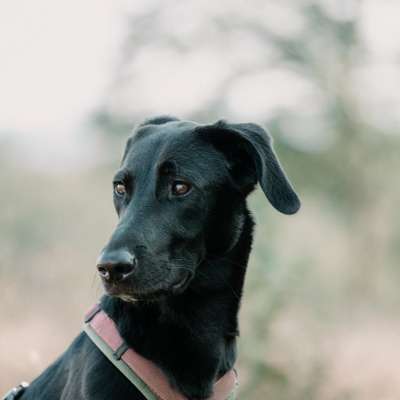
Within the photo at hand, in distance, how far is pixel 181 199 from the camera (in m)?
3.55

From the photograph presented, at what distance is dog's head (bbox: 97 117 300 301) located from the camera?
10.9ft

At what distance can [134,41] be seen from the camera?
12211 millimetres

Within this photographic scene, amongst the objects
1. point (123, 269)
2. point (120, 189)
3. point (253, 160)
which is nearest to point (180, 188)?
point (120, 189)

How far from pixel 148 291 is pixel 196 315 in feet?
1.29

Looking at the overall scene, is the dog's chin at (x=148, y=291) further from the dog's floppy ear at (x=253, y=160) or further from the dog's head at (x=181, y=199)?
the dog's floppy ear at (x=253, y=160)

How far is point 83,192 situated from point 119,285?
8.05 meters

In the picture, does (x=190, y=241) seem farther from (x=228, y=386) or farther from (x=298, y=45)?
(x=298, y=45)

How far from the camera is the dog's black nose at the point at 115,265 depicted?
319 centimetres

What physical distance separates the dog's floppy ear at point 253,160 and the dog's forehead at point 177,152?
0.06 metres

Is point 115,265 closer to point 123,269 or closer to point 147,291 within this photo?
point 123,269

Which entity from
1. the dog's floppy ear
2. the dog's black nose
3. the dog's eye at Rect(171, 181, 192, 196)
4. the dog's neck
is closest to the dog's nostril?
the dog's black nose

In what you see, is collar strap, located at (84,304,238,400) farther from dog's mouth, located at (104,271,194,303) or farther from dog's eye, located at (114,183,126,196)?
dog's eye, located at (114,183,126,196)

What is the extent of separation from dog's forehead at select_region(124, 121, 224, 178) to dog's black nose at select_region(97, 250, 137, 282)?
520 millimetres

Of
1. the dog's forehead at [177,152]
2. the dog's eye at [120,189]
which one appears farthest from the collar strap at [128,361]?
the dog's forehead at [177,152]
